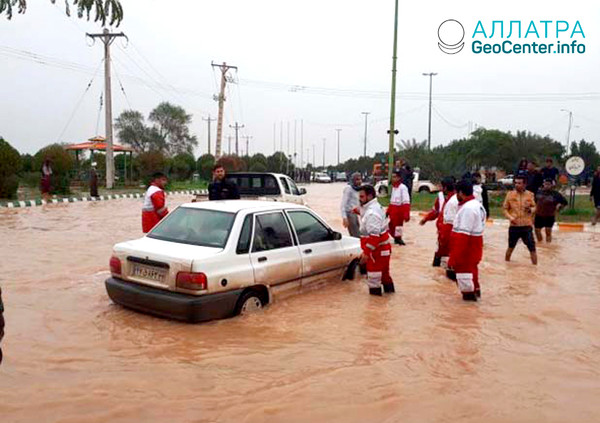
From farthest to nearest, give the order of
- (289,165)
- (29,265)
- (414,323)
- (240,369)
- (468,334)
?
(289,165) → (29,265) → (414,323) → (468,334) → (240,369)

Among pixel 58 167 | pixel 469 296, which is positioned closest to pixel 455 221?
pixel 469 296

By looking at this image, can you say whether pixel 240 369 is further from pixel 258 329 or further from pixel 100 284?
pixel 100 284

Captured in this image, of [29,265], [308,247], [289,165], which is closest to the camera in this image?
[308,247]

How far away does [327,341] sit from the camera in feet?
18.9

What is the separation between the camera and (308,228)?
743cm

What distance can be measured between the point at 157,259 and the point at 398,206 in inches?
286

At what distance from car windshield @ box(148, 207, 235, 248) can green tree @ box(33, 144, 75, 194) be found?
22.1 meters

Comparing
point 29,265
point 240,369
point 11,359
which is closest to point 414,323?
point 240,369

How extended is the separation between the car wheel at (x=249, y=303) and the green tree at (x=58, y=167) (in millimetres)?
23015

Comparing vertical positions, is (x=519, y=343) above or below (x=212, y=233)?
below

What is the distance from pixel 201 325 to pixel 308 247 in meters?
1.89

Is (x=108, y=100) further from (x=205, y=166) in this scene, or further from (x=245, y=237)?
(x=245, y=237)

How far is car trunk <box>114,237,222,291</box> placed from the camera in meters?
5.80

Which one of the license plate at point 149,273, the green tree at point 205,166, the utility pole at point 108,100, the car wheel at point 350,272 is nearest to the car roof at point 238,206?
the license plate at point 149,273
